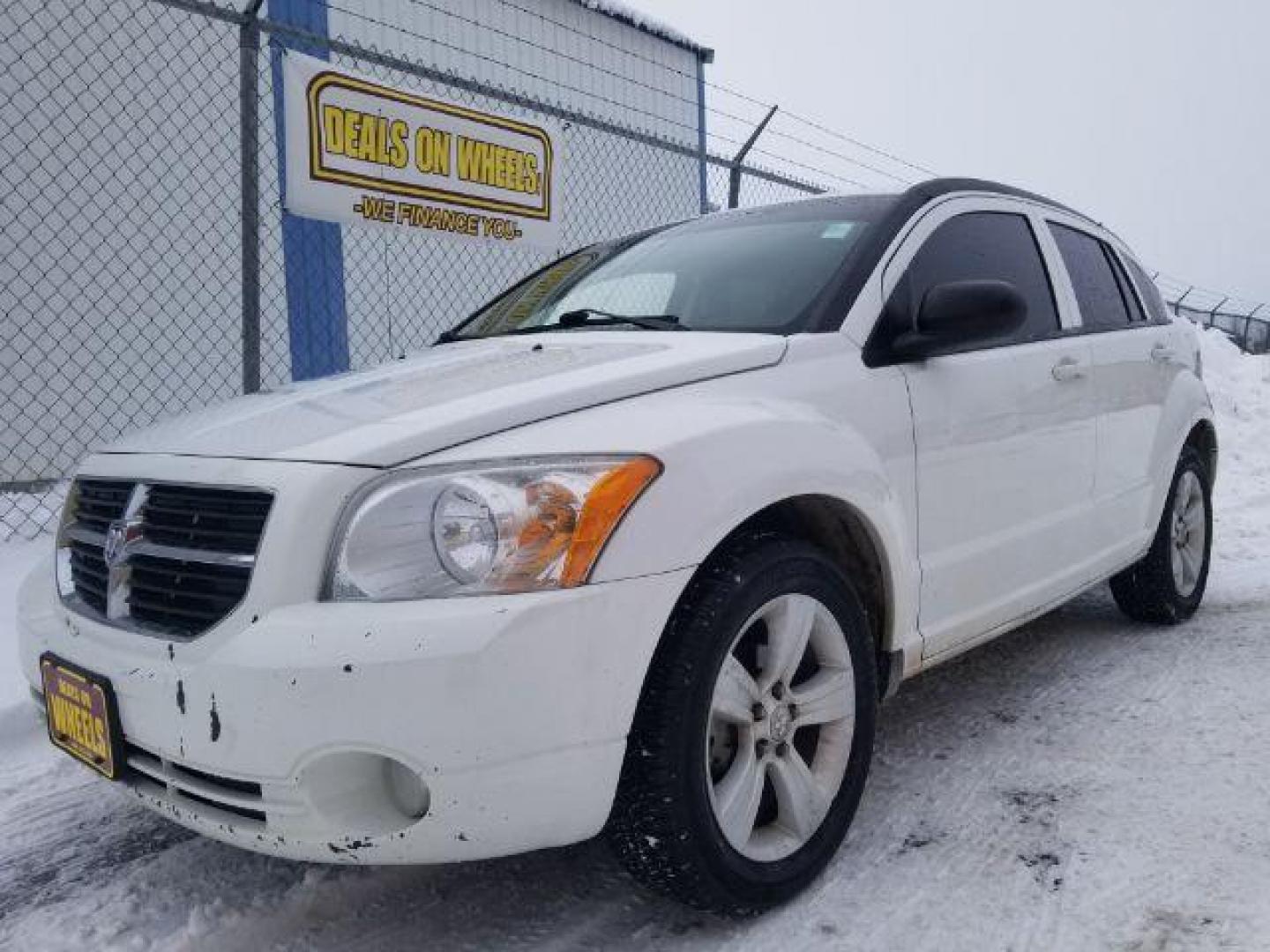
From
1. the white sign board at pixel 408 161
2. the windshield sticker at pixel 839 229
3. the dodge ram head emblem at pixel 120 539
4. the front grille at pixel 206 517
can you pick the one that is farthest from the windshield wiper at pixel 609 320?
the white sign board at pixel 408 161

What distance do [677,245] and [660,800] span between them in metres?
1.82

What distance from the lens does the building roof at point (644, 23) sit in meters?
8.15

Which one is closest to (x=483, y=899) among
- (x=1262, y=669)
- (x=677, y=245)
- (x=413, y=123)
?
(x=677, y=245)

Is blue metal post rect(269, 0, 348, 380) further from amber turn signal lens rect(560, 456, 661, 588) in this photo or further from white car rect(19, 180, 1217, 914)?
amber turn signal lens rect(560, 456, 661, 588)

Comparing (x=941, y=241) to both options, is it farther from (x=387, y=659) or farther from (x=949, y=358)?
(x=387, y=659)

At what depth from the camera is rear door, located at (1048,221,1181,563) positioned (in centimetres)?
326

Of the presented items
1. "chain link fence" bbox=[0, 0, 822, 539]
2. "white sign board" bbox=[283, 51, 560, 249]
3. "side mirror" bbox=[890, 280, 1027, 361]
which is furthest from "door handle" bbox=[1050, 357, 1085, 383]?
"chain link fence" bbox=[0, 0, 822, 539]

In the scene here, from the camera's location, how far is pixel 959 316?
234 centimetres

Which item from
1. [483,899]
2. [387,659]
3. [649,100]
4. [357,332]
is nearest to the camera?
[387,659]

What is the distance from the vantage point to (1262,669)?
3.37 meters

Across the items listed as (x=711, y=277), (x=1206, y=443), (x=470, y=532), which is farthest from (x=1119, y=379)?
(x=470, y=532)

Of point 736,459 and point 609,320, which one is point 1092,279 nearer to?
point 609,320

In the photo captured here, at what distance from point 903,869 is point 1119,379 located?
200 cm

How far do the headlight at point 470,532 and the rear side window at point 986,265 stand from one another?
3.74ft
